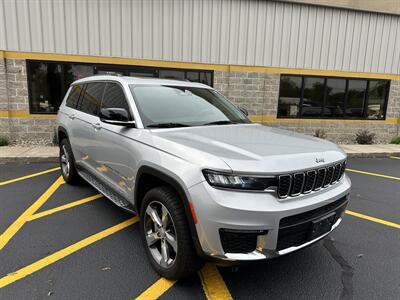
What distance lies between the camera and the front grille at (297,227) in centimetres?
220

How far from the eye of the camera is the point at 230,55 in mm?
10078

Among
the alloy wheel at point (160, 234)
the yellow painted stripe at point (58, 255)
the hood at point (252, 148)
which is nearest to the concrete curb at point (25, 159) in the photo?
the yellow painted stripe at point (58, 255)

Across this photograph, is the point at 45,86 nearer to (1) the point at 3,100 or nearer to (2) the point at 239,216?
(1) the point at 3,100

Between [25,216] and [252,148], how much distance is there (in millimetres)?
3351

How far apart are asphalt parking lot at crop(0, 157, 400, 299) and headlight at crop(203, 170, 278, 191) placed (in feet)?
2.76

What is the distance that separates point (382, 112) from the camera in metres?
12.0

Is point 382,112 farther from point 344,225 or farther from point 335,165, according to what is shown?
point 335,165

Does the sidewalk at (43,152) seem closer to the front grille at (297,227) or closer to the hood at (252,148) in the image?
the hood at (252,148)

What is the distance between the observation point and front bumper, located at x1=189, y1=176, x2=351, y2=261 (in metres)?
2.08

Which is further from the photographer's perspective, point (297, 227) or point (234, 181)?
point (297, 227)

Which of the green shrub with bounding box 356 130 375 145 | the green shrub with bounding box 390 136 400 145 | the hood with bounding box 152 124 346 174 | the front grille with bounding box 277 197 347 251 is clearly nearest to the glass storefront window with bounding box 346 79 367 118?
the green shrub with bounding box 356 130 375 145

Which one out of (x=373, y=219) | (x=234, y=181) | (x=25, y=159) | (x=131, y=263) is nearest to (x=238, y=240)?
(x=234, y=181)

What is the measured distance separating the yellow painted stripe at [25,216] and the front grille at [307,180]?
306cm

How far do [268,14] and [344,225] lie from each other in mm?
8362
